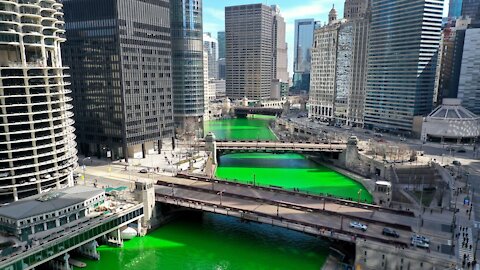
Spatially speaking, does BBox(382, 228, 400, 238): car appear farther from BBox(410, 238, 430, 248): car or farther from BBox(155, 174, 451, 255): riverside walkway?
BBox(410, 238, 430, 248): car

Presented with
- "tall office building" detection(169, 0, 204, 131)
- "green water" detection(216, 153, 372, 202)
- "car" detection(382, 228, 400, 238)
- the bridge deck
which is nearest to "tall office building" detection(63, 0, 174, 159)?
the bridge deck

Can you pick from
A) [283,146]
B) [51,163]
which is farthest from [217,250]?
[283,146]

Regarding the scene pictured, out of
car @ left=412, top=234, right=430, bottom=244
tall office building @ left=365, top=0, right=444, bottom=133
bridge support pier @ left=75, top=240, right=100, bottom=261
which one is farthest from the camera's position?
tall office building @ left=365, top=0, right=444, bottom=133

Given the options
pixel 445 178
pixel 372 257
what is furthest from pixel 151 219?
pixel 445 178

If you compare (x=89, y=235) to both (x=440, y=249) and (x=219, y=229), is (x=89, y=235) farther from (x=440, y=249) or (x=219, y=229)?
(x=440, y=249)

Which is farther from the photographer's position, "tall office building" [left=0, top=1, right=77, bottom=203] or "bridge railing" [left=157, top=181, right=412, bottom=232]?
"tall office building" [left=0, top=1, right=77, bottom=203]

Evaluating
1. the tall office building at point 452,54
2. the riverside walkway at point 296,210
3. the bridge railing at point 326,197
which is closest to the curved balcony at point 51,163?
the riverside walkway at point 296,210

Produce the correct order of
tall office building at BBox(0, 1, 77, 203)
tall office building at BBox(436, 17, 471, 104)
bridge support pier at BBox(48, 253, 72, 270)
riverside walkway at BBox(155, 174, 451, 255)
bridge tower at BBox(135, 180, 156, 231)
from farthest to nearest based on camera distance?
tall office building at BBox(436, 17, 471, 104) < bridge tower at BBox(135, 180, 156, 231) < tall office building at BBox(0, 1, 77, 203) < riverside walkway at BBox(155, 174, 451, 255) < bridge support pier at BBox(48, 253, 72, 270)

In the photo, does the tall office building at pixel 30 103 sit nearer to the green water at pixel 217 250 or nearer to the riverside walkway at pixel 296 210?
the green water at pixel 217 250
